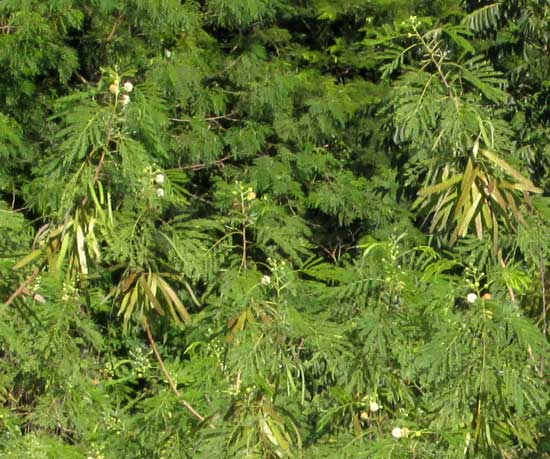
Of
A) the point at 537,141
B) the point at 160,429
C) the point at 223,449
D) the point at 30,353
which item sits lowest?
the point at 537,141

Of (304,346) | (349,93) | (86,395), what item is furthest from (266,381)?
(349,93)

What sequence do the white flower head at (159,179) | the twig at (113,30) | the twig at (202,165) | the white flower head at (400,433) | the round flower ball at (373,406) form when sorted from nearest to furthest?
the white flower head at (400,433) < the round flower ball at (373,406) < the white flower head at (159,179) < the twig at (113,30) < the twig at (202,165)

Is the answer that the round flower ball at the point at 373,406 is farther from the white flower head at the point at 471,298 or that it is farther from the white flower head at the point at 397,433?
the white flower head at the point at 471,298

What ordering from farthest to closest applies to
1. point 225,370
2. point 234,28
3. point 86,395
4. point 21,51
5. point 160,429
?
point 234,28 → point 21,51 → point 86,395 → point 160,429 → point 225,370

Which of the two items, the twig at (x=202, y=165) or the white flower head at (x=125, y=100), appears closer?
the white flower head at (x=125, y=100)

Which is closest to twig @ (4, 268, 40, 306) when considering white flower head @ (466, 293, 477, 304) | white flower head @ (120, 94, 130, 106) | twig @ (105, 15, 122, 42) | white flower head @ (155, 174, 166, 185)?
white flower head @ (155, 174, 166, 185)

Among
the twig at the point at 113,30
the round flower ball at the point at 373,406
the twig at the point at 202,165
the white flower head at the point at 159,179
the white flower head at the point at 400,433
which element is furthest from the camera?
the twig at the point at 202,165

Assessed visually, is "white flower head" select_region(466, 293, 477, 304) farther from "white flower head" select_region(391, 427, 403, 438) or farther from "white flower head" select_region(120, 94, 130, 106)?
"white flower head" select_region(120, 94, 130, 106)

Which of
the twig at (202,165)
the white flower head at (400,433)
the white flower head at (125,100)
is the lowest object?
the twig at (202,165)

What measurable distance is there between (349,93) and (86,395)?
3685 millimetres

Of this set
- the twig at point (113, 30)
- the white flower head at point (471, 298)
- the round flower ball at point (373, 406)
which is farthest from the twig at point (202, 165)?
the white flower head at point (471, 298)

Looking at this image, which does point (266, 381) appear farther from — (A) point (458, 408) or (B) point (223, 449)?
(A) point (458, 408)

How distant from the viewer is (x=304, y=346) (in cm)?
266

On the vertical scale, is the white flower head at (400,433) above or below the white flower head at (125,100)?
below
